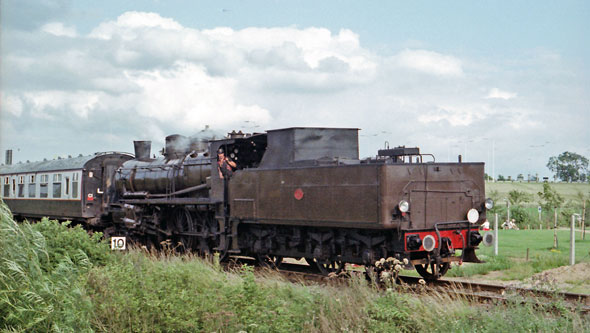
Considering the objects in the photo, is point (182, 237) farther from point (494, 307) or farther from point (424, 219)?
point (494, 307)

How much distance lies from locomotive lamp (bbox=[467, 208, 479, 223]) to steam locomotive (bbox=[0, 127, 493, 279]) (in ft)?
0.09

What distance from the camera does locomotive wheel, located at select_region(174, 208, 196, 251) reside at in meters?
16.0

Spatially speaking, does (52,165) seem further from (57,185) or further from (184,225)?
(184,225)

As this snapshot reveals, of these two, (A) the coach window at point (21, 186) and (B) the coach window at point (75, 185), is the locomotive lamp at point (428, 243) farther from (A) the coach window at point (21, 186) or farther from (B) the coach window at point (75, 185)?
(A) the coach window at point (21, 186)

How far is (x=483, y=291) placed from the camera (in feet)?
33.7

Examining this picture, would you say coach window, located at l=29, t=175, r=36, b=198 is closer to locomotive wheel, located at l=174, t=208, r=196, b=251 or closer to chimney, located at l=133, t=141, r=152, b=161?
chimney, located at l=133, t=141, r=152, b=161

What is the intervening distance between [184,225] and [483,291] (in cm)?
925

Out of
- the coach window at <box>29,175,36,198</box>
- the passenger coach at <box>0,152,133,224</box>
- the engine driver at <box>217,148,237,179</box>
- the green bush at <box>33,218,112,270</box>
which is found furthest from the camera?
the coach window at <box>29,175,36,198</box>

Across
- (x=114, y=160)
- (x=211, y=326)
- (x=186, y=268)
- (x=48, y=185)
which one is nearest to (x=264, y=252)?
(x=186, y=268)

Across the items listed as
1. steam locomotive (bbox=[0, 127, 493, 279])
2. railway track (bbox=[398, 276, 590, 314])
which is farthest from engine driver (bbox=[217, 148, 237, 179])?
railway track (bbox=[398, 276, 590, 314])

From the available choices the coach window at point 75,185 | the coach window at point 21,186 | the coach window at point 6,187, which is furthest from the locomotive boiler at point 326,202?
the coach window at point 6,187

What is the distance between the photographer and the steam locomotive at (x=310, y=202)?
10625 mm

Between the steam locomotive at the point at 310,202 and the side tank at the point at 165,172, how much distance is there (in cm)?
5

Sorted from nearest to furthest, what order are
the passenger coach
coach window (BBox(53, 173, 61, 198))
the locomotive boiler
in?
the locomotive boiler < the passenger coach < coach window (BBox(53, 173, 61, 198))
